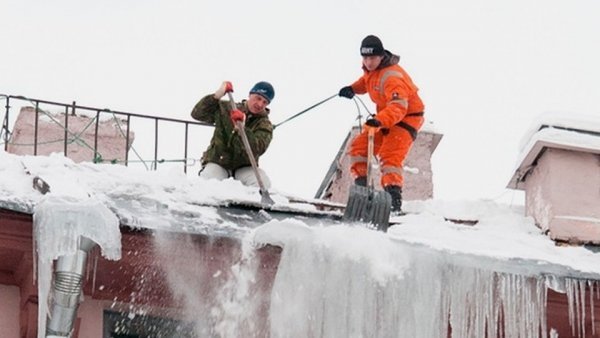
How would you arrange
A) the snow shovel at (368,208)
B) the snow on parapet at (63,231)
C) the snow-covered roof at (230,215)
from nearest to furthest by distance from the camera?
the snow on parapet at (63,231) < the snow-covered roof at (230,215) < the snow shovel at (368,208)

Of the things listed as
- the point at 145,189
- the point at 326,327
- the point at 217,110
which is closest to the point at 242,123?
the point at 217,110

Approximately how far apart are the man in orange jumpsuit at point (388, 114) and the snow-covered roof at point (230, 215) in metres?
1.46

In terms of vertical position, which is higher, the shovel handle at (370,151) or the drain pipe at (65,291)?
the shovel handle at (370,151)

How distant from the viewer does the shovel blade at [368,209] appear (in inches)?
294

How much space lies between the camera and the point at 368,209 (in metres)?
7.51

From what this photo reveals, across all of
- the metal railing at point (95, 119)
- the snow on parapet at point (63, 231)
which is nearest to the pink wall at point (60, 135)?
the metal railing at point (95, 119)

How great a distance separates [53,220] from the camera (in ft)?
21.0

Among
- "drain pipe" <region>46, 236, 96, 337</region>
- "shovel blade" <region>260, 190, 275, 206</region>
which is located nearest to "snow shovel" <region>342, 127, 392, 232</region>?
"shovel blade" <region>260, 190, 275, 206</region>

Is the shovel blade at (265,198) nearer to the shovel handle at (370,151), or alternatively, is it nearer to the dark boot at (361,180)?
the shovel handle at (370,151)

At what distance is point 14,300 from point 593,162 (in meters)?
3.78

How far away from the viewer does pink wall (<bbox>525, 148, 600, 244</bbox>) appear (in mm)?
8188

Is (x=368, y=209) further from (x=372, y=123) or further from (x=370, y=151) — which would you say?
(x=372, y=123)

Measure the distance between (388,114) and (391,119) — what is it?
0.15 ft

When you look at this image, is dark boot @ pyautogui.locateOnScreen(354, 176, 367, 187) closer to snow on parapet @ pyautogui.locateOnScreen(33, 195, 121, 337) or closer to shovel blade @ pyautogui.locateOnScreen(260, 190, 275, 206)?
shovel blade @ pyautogui.locateOnScreen(260, 190, 275, 206)
